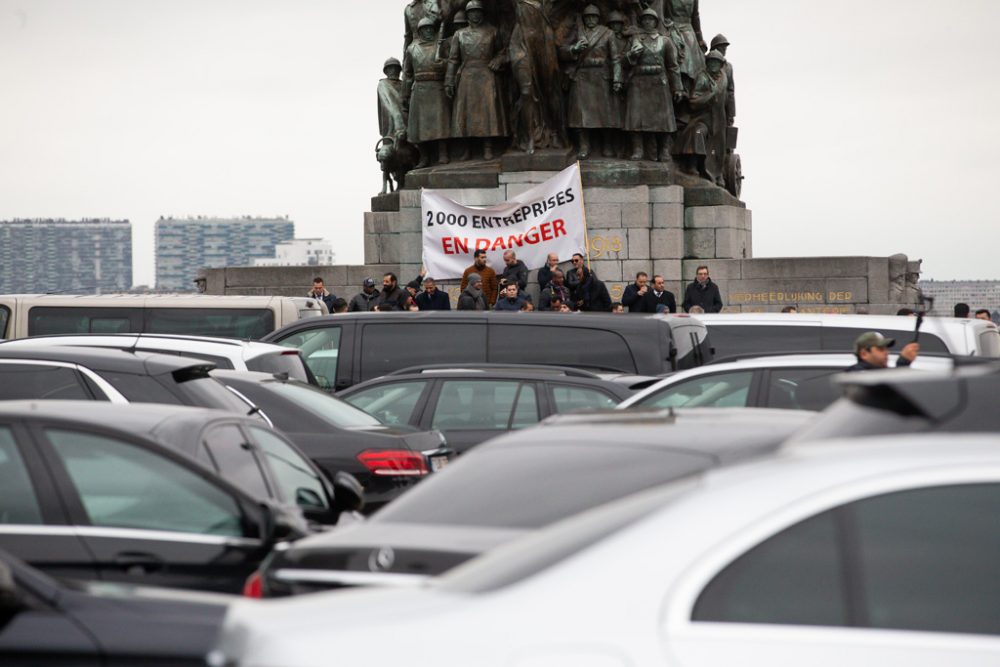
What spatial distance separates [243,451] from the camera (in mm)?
7031

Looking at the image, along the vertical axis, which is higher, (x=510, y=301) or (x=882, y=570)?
(x=510, y=301)

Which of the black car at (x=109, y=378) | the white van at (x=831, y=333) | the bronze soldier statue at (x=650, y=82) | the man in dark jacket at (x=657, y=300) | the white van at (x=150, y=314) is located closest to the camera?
the black car at (x=109, y=378)

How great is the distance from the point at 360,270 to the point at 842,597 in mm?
25530

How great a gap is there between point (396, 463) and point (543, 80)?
1906 centimetres

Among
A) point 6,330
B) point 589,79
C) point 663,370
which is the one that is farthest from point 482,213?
point 663,370

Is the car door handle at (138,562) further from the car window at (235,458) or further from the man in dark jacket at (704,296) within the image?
the man in dark jacket at (704,296)

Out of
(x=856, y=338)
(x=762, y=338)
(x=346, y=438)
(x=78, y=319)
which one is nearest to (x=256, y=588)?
(x=346, y=438)

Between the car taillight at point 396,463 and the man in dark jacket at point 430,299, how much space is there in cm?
1269

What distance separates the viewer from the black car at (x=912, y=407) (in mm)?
3778

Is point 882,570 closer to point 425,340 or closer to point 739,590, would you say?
point 739,590

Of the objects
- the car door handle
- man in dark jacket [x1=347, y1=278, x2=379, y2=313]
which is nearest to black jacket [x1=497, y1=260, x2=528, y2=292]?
man in dark jacket [x1=347, y1=278, x2=379, y2=313]

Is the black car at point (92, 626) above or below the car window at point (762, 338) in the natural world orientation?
below

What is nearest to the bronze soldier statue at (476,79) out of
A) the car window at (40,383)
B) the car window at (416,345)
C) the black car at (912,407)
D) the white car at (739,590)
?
the car window at (416,345)

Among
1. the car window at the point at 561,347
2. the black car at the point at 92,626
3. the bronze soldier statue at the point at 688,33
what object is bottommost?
the black car at the point at 92,626
